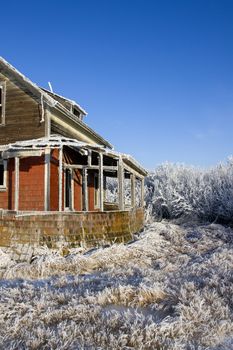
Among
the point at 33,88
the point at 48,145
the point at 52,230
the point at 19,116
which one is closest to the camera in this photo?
the point at 52,230

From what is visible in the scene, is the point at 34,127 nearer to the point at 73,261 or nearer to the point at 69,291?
the point at 73,261

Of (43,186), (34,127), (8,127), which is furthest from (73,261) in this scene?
(8,127)

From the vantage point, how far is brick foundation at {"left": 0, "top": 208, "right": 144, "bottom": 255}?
9836mm

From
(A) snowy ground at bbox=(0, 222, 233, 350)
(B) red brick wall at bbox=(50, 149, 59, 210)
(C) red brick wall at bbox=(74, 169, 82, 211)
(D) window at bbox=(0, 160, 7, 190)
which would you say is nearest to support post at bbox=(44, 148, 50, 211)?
(B) red brick wall at bbox=(50, 149, 59, 210)

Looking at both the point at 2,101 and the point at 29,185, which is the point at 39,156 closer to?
the point at 29,185

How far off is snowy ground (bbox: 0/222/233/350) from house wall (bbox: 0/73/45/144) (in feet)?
25.0

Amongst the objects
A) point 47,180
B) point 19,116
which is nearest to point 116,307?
point 47,180

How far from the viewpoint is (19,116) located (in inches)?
589

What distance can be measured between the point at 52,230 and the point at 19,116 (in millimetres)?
6865

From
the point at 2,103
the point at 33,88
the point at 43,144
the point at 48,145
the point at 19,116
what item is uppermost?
the point at 33,88

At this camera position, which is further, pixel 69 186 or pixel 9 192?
pixel 69 186

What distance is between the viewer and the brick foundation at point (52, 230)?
9.84 meters

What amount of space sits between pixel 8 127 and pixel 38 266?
8905 millimetres

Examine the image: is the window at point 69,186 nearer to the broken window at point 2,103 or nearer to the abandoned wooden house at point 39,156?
the abandoned wooden house at point 39,156
